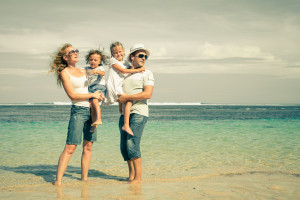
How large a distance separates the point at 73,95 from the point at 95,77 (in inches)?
17.1

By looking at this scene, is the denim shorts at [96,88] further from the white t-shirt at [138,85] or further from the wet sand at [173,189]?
the wet sand at [173,189]

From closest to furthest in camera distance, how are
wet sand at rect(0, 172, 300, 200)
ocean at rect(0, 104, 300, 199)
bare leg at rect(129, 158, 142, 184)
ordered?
1. wet sand at rect(0, 172, 300, 200)
2. ocean at rect(0, 104, 300, 199)
3. bare leg at rect(129, 158, 142, 184)

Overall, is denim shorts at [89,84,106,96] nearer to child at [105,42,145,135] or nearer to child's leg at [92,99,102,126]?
child at [105,42,145,135]

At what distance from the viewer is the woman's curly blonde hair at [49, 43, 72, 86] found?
4491 millimetres

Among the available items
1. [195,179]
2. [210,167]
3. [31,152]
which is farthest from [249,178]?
[31,152]

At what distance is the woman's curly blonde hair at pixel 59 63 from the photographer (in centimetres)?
449

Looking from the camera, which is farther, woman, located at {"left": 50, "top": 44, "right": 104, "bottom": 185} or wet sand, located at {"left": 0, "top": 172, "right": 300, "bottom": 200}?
woman, located at {"left": 50, "top": 44, "right": 104, "bottom": 185}

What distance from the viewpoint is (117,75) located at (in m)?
4.40

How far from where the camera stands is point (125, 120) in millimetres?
4195

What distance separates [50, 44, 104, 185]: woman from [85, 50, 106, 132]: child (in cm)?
8

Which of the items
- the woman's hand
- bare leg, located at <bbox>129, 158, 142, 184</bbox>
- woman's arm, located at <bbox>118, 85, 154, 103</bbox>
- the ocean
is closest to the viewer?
the ocean

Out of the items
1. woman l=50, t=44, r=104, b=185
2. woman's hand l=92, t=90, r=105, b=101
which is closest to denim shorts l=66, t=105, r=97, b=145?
woman l=50, t=44, r=104, b=185

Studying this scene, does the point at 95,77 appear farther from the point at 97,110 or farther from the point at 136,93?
the point at 136,93

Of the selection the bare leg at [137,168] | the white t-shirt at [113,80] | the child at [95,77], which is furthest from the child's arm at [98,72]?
the bare leg at [137,168]
